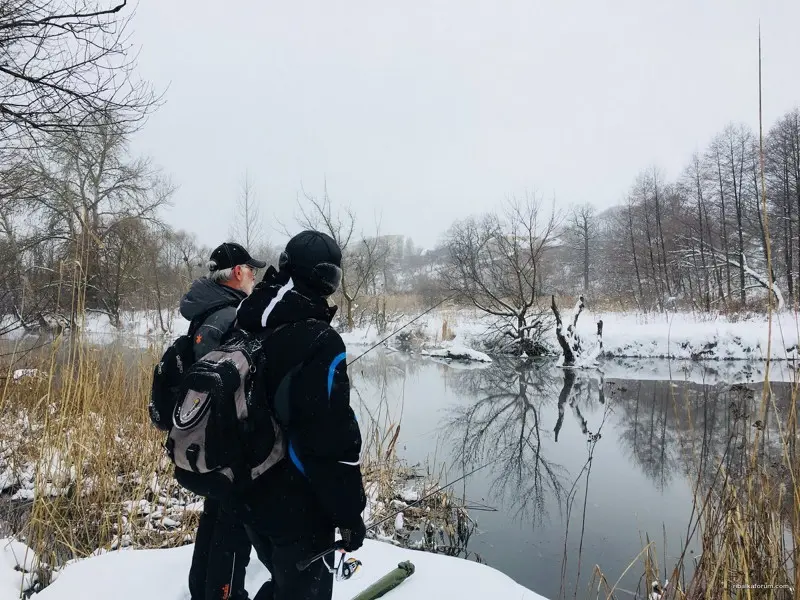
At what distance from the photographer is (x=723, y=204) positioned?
2425cm

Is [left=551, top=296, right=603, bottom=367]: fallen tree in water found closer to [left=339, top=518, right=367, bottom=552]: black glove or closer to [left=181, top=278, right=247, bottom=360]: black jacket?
[left=181, top=278, right=247, bottom=360]: black jacket

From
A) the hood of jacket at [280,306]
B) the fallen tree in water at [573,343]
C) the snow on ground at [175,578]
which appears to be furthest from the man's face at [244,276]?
the fallen tree in water at [573,343]

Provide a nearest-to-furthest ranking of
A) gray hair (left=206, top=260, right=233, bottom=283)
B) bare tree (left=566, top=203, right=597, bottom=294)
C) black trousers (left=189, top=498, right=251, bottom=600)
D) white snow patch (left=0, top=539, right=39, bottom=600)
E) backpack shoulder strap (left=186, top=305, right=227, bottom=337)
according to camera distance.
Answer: black trousers (left=189, top=498, right=251, bottom=600), backpack shoulder strap (left=186, top=305, right=227, bottom=337), gray hair (left=206, top=260, right=233, bottom=283), white snow patch (left=0, top=539, right=39, bottom=600), bare tree (left=566, top=203, right=597, bottom=294)

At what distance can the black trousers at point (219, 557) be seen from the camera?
1.83 meters

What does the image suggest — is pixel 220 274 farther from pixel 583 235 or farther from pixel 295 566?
pixel 583 235

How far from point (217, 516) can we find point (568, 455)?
554cm

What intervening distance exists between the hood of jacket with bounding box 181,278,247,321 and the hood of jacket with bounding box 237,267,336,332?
570 mm

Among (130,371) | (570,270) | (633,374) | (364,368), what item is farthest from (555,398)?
(570,270)

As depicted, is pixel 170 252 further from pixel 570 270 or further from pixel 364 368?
pixel 570 270

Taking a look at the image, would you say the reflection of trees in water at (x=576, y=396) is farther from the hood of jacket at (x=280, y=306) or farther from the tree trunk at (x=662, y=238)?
the tree trunk at (x=662, y=238)

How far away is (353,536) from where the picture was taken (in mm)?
1475

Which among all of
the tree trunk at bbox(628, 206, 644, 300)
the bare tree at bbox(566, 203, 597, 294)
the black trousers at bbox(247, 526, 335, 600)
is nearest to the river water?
the black trousers at bbox(247, 526, 335, 600)

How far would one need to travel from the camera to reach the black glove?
4.80 ft

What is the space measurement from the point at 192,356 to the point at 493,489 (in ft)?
14.2
